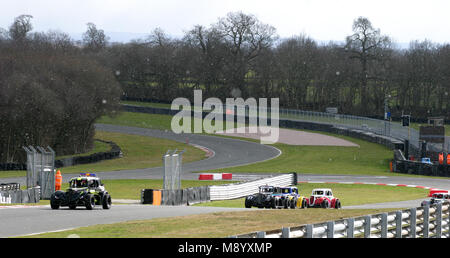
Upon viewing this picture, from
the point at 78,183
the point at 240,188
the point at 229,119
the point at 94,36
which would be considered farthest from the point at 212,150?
the point at 94,36

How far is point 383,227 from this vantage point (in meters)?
13.8

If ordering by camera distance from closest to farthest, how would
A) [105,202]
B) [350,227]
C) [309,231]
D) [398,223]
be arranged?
[309,231] < [350,227] < [398,223] < [105,202]

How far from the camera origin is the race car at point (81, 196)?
23.4 meters

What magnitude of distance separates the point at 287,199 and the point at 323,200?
1.50m

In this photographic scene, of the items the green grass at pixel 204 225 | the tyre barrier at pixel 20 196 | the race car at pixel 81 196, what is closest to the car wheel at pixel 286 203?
the race car at pixel 81 196

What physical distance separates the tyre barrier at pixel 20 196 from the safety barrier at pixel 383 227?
1922 cm

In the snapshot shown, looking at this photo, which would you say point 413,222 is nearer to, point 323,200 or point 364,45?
point 323,200

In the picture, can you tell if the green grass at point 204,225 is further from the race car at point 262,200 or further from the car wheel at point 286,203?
the race car at point 262,200

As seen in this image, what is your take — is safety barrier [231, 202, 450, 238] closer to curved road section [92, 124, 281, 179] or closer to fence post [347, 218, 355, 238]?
fence post [347, 218, 355, 238]

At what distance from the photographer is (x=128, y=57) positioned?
126 m
